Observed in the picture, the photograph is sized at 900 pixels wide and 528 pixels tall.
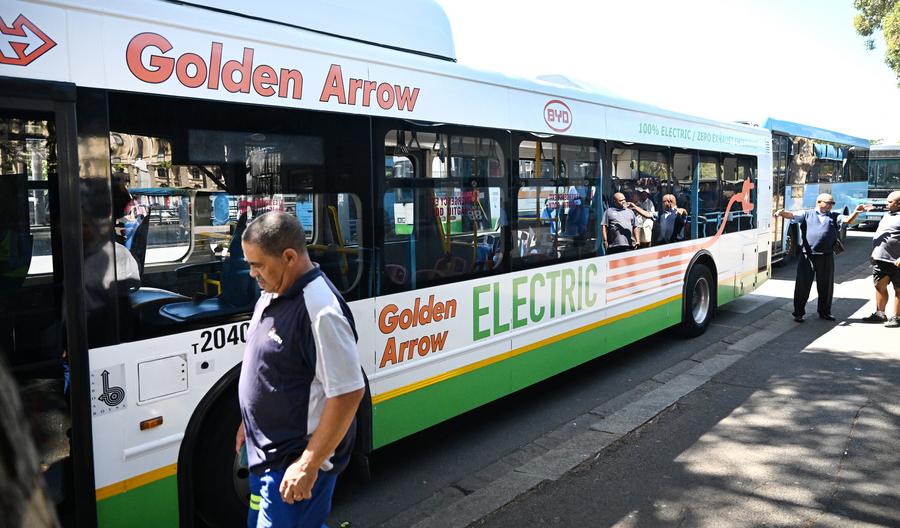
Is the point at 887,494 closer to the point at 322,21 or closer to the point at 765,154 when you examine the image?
the point at 322,21

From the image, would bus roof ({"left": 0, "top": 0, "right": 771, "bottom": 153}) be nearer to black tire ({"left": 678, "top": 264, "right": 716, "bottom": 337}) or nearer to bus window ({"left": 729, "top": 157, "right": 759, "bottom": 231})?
black tire ({"left": 678, "top": 264, "right": 716, "bottom": 337})

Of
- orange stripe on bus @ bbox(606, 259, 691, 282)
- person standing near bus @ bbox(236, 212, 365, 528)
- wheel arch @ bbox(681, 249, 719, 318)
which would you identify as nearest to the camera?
person standing near bus @ bbox(236, 212, 365, 528)

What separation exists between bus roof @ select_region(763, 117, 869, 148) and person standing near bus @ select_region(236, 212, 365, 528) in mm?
16110

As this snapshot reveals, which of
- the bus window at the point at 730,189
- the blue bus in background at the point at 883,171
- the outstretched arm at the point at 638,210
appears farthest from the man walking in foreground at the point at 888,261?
the blue bus in background at the point at 883,171

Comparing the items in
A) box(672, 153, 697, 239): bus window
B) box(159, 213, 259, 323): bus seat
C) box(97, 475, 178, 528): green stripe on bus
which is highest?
box(672, 153, 697, 239): bus window

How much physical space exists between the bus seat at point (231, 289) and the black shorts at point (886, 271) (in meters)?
9.12

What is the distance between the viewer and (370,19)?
453cm

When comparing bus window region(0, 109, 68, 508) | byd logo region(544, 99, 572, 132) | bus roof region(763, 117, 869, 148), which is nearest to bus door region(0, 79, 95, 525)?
bus window region(0, 109, 68, 508)

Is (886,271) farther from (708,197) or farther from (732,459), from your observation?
(732,459)

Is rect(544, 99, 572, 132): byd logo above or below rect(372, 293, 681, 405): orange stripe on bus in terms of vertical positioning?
above

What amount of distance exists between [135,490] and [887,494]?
438 cm

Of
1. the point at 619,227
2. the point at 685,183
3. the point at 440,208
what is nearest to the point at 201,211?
the point at 440,208

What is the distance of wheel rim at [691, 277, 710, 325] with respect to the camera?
9.08 m

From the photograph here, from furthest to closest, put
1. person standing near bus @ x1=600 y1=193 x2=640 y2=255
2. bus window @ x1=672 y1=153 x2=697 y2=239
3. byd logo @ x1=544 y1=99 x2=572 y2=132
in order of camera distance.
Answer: bus window @ x1=672 y1=153 x2=697 y2=239
person standing near bus @ x1=600 y1=193 x2=640 y2=255
byd logo @ x1=544 y1=99 x2=572 y2=132
